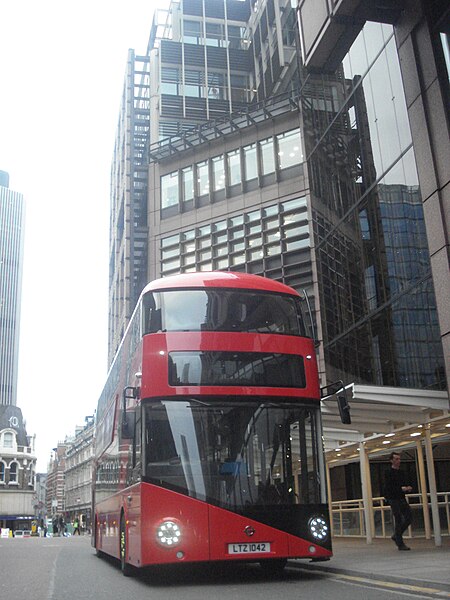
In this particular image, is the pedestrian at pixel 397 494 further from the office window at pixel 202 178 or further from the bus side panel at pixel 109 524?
the office window at pixel 202 178

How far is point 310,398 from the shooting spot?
10.1 metres

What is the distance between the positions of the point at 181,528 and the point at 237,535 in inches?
29.8

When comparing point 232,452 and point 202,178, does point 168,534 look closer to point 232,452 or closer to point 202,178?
point 232,452

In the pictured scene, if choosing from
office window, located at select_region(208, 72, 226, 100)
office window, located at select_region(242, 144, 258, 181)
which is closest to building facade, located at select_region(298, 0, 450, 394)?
office window, located at select_region(242, 144, 258, 181)

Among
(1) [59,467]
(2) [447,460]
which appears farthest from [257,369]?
(1) [59,467]

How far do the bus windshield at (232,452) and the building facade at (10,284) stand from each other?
153298 millimetres

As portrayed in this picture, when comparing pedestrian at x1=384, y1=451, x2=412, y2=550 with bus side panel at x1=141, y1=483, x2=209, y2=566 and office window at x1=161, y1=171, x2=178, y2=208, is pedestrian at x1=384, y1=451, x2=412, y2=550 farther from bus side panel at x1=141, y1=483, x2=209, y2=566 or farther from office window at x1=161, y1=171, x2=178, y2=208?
office window at x1=161, y1=171, x2=178, y2=208

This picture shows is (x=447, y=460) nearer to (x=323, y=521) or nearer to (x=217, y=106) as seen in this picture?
(x=323, y=521)

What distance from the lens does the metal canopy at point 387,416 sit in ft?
41.6

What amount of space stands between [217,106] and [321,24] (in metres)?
29.3

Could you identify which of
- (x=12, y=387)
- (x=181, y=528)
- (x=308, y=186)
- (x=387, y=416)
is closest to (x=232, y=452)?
(x=181, y=528)

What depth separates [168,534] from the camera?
363 inches

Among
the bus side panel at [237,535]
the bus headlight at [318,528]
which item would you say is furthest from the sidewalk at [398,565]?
the bus side panel at [237,535]

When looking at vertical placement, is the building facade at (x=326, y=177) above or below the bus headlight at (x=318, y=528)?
above
